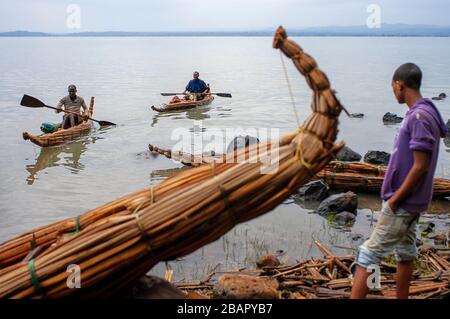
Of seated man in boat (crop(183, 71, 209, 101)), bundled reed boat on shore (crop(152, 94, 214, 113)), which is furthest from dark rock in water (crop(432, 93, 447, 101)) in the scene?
bundled reed boat on shore (crop(152, 94, 214, 113))

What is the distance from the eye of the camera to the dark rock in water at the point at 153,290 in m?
3.49

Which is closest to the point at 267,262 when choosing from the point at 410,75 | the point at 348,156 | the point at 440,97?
the point at 410,75

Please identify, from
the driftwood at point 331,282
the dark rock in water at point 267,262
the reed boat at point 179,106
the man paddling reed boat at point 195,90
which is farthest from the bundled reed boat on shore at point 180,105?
the driftwood at point 331,282

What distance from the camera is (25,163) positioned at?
1486cm

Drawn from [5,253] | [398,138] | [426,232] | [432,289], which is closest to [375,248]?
[398,138]

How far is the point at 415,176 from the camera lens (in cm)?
353

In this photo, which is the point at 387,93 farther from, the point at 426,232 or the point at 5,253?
the point at 5,253

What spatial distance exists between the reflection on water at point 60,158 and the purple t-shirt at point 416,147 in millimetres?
11221

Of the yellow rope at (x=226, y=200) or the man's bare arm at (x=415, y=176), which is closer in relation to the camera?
the yellow rope at (x=226, y=200)

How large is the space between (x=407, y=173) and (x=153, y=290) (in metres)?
2.12

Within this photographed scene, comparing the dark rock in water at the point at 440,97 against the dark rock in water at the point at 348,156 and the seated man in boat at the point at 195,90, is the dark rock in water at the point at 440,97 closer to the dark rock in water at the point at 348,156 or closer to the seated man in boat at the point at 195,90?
the seated man in boat at the point at 195,90

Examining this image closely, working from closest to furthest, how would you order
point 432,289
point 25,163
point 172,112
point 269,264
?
1. point 432,289
2. point 269,264
3. point 25,163
4. point 172,112

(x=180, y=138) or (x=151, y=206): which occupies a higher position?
(x=151, y=206)

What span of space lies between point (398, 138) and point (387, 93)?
32834 millimetres
